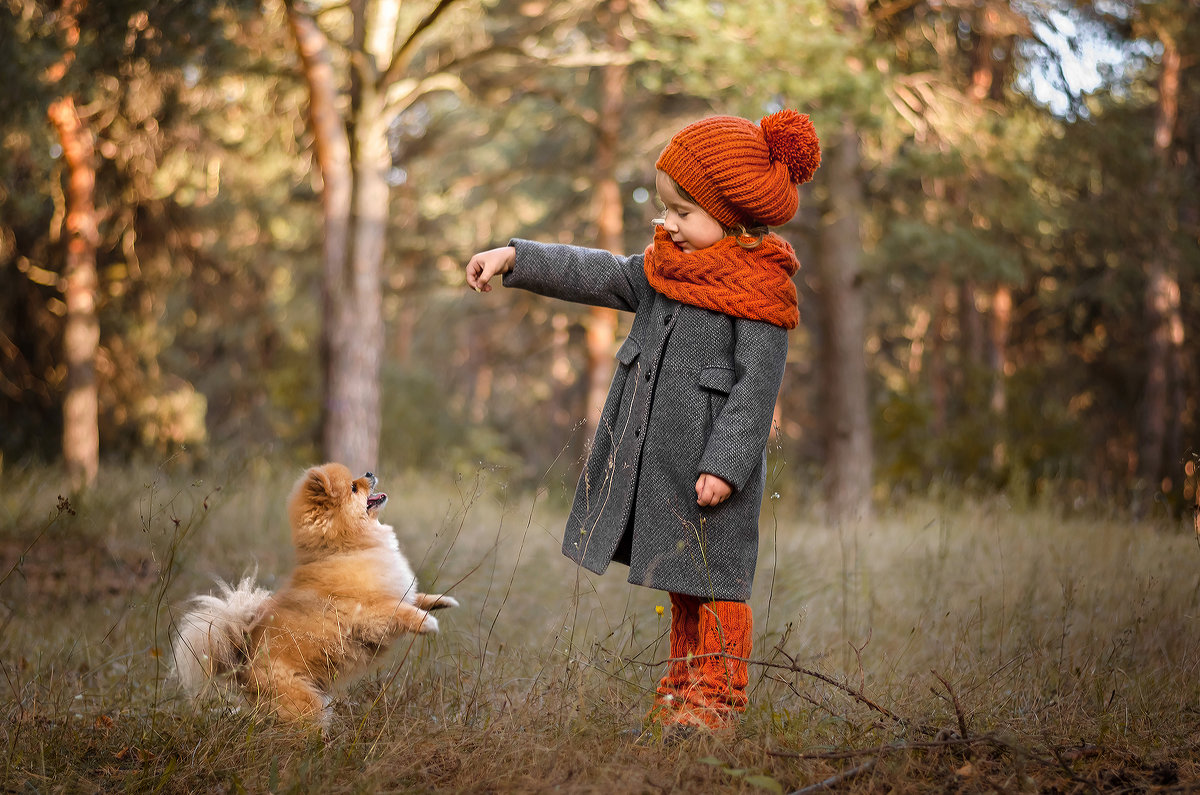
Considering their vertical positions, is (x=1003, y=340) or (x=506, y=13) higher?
(x=506, y=13)

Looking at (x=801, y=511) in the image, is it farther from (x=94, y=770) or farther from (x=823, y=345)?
(x=94, y=770)

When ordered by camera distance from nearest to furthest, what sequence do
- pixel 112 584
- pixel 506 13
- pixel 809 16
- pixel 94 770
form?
pixel 94 770 < pixel 112 584 < pixel 809 16 < pixel 506 13

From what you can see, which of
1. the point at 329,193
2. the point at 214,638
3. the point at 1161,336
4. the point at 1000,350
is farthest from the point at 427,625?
the point at 1000,350

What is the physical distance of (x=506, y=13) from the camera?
12.1m

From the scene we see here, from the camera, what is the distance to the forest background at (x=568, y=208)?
28.4ft

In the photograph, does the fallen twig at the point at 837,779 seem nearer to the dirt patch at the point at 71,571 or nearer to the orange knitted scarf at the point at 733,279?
the orange knitted scarf at the point at 733,279

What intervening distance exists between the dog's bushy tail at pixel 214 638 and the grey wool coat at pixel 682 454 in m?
1.15

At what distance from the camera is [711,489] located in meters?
3.08

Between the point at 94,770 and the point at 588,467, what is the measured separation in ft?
6.09

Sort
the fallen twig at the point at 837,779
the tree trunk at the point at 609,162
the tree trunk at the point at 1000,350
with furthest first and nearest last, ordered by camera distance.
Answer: the tree trunk at the point at 1000,350
the tree trunk at the point at 609,162
the fallen twig at the point at 837,779

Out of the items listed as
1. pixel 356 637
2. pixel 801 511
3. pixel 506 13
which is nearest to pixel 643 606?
pixel 356 637

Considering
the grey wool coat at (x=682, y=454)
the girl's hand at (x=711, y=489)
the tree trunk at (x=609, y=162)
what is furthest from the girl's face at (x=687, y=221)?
the tree trunk at (x=609, y=162)

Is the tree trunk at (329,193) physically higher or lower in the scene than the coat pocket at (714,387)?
higher

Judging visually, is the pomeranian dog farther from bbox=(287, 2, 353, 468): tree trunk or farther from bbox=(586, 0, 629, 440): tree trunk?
bbox=(586, 0, 629, 440): tree trunk
